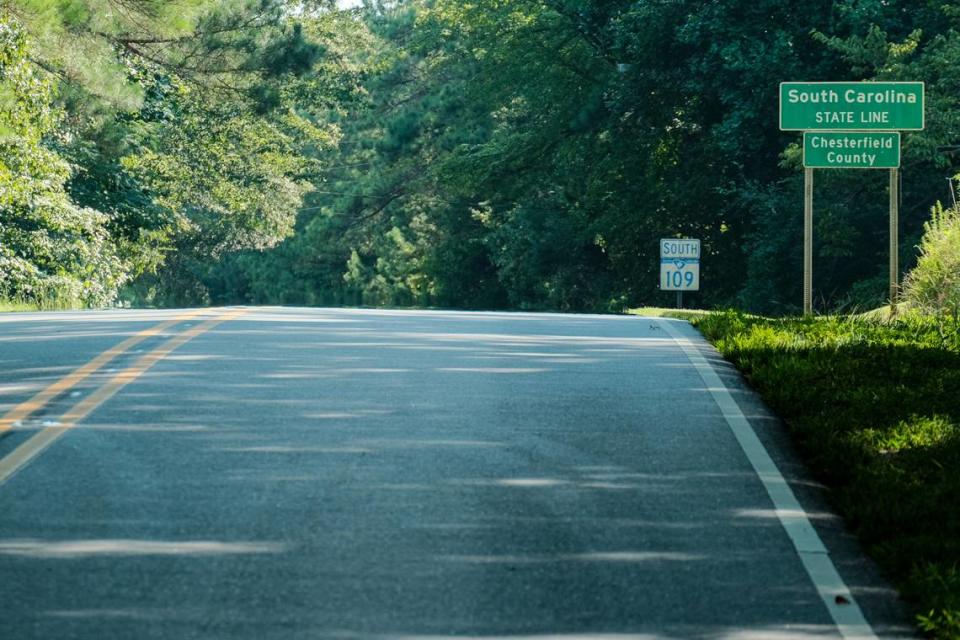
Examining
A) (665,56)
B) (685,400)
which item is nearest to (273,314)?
(685,400)

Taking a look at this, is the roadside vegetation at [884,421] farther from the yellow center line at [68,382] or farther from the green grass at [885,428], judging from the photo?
the yellow center line at [68,382]

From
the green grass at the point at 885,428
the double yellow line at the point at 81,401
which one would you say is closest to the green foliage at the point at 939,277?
the green grass at the point at 885,428

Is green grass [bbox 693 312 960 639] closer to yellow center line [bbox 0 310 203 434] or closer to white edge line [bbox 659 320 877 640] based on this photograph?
white edge line [bbox 659 320 877 640]

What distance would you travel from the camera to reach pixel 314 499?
7477 mm

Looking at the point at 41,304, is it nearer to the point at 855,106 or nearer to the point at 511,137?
the point at 855,106

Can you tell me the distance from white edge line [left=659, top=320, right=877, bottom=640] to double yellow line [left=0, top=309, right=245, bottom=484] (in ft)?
12.6

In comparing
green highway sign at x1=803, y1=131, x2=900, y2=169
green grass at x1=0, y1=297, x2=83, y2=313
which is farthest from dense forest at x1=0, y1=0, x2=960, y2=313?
green highway sign at x1=803, y1=131, x2=900, y2=169

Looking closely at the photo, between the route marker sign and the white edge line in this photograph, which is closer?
the white edge line

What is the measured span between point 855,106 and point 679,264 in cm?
1735

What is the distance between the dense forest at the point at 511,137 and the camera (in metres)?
32.7

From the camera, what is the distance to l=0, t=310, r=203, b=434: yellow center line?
961 centimetres

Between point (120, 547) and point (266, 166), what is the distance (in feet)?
140

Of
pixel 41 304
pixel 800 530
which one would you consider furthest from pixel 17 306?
pixel 800 530

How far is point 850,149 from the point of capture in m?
21.2
